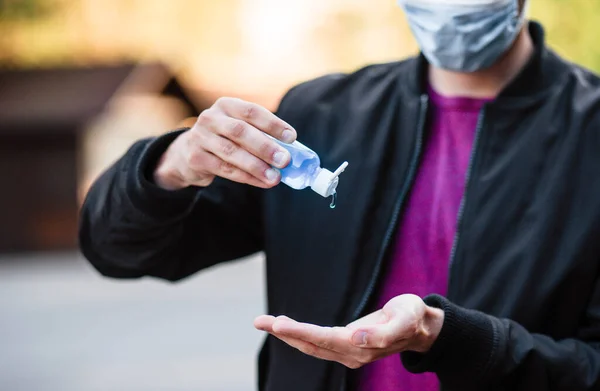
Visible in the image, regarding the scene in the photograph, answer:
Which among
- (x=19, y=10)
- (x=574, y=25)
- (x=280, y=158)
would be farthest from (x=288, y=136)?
(x=574, y=25)

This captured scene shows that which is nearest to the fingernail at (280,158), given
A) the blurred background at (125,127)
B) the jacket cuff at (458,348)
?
the jacket cuff at (458,348)

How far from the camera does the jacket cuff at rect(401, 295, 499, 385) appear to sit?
1919 millimetres

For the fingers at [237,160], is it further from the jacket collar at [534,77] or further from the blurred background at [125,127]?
the blurred background at [125,127]

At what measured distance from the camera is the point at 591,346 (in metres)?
2.13

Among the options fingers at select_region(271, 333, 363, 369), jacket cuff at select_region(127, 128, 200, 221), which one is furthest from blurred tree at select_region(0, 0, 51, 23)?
fingers at select_region(271, 333, 363, 369)

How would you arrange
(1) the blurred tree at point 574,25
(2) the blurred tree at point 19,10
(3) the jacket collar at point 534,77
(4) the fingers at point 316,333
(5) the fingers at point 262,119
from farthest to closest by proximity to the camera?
(1) the blurred tree at point 574,25 < (2) the blurred tree at point 19,10 < (3) the jacket collar at point 534,77 < (5) the fingers at point 262,119 < (4) the fingers at point 316,333

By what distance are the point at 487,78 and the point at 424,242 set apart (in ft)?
1.58

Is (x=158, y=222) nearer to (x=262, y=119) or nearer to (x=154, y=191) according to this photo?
(x=154, y=191)

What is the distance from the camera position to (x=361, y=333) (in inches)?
65.7

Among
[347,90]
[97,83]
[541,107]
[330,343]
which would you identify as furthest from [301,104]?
[97,83]

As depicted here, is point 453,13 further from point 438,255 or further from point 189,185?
point 189,185

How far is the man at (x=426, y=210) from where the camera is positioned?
202 centimetres

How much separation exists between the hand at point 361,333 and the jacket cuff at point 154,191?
1.80 feet

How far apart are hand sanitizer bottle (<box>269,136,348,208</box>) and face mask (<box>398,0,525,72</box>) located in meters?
0.60
